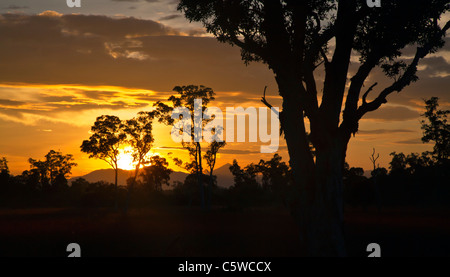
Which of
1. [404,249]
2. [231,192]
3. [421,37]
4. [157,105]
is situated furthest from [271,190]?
[421,37]

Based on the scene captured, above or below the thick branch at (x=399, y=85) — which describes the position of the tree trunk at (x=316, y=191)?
below

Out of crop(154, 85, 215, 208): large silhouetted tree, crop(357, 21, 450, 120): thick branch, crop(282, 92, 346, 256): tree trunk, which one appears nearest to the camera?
crop(282, 92, 346, 256): tree trunk

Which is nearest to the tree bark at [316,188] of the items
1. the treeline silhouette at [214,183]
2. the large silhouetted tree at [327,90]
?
the large silhouetted tree at [327,90]

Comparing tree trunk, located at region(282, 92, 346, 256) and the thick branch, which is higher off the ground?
the thick branch

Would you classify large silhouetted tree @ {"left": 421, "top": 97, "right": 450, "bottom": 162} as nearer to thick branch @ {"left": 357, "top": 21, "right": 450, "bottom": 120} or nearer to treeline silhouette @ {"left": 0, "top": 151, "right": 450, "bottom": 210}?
treeline silhouette @ {"left": 0, "top": 151, "right": 450, "bottom": 210}

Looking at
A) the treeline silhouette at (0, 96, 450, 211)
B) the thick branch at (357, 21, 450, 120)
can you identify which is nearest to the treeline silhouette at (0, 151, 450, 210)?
the treeline silhouette at (0, 96, 450, 211)

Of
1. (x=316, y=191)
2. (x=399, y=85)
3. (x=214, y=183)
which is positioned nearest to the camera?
(x=316, y=191)

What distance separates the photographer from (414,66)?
1194cm

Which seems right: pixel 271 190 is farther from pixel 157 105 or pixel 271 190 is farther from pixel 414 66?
A: pixel 414 66

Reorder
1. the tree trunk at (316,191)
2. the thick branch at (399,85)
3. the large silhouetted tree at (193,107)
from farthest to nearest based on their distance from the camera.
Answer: the large silhouetted tree at (193,107), the thick branch at (399,85), the tree trunk at (316,191)

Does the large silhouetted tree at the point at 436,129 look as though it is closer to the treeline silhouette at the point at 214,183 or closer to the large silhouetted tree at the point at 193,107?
the treeline silhouette at the point at 214,183

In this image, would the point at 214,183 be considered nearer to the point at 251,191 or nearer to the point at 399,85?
the point at 251,191

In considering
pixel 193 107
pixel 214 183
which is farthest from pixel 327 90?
pixel 214 183
